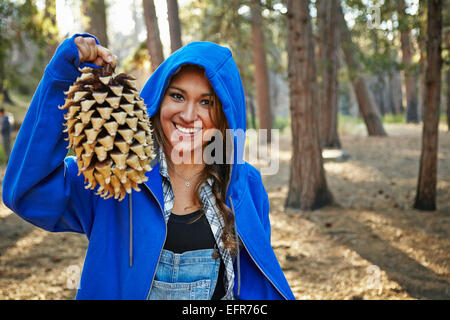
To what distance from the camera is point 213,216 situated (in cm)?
209

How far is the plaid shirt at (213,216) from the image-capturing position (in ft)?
6.64

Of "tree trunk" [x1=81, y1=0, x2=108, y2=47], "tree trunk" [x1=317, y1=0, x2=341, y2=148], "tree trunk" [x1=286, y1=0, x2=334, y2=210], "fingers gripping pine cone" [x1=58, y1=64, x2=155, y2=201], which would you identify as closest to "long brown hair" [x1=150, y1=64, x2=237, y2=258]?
"fingers gripping pine cone" [x1=58, y1=64, x2=155, y2=201]

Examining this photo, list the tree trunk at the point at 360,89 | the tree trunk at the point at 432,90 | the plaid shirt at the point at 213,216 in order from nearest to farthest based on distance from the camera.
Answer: the plaid shirt at the point at 213,216 → the tree trunk at the point at 432,90 → the tree trunk at the point at 360,89

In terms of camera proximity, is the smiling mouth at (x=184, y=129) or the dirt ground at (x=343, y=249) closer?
the smiling mouth at (x=184, y=129)

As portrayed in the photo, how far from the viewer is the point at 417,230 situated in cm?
611

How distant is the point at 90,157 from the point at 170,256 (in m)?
0.75

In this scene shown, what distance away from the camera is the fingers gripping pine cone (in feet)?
4.52

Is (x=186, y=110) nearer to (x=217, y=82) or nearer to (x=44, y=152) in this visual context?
(x=217, y=82)

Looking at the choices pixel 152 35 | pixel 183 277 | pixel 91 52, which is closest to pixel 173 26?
pixel 152 35

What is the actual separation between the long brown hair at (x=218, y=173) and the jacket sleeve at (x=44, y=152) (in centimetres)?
57

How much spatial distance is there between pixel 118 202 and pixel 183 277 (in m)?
0.47

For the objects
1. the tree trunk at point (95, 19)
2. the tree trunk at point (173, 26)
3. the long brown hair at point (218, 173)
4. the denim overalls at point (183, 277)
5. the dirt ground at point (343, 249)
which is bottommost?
the dirt ground at point (343, 249)

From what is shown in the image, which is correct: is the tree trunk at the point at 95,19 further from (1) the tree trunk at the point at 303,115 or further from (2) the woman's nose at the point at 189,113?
(2) the woman's nose at the point at 189,113

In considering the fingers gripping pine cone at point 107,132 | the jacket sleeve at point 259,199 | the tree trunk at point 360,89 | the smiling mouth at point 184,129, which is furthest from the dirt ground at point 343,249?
the tree trunk at point 360,89
